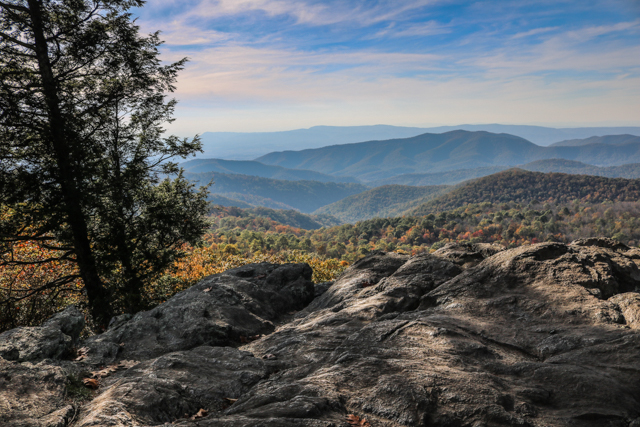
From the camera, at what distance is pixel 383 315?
7.21 metres

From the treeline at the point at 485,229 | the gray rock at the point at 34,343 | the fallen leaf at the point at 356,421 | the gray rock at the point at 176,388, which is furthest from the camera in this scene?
the treeline at the point at 485,229

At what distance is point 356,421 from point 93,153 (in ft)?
47.8

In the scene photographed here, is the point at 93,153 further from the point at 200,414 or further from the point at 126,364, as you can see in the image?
the point at 200,414

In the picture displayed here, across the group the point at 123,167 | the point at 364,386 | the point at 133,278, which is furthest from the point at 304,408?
the point at 123,167

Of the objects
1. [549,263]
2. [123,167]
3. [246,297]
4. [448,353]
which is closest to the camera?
[448,353]

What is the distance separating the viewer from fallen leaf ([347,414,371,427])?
12.3 feet

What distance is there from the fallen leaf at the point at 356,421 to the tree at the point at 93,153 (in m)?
12.8

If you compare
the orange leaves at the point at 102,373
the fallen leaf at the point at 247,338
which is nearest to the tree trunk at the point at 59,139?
the orange leaves at the point at 102,373

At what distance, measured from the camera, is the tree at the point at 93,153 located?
487 inches

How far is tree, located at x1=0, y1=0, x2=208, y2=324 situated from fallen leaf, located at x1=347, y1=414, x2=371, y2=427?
12826mm

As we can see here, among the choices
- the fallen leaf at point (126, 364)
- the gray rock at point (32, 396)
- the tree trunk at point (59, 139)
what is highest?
the tree trunk at point (59, 139)

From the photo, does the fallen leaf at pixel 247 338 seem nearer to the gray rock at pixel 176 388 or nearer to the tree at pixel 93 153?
the gray rock at pixel 176 388

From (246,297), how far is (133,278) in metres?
7.45

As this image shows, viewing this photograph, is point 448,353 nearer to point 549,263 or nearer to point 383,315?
point 383,315
